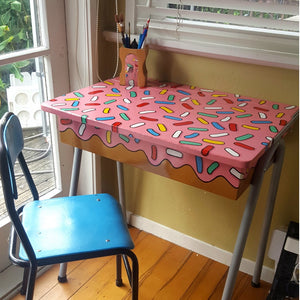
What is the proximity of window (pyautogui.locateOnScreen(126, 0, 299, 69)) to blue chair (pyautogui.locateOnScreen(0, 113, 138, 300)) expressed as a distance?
67cm

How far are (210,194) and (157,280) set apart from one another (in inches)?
17.0

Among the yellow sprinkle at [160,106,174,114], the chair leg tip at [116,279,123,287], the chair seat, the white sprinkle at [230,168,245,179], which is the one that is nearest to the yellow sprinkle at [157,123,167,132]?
the yellow sprinkle at [160,106,174,114]

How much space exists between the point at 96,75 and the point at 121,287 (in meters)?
0.90

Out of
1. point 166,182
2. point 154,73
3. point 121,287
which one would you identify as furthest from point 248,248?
point 154,73

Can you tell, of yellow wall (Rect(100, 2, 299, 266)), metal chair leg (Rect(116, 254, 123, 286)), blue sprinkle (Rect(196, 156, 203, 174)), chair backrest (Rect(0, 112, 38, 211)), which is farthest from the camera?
metal chair leg (Rect(116, 254, 123, 286))

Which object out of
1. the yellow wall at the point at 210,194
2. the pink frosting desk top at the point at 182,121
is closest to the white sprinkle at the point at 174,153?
the pink frosting desk top at the point at 182,121

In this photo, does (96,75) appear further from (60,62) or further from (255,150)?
(255,150)

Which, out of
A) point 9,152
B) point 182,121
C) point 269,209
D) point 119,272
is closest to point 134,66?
point 182,121

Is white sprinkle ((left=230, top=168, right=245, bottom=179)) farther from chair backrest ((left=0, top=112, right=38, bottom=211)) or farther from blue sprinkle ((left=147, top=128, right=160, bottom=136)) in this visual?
chair backrest ((left=0, top=112, right=38, bottom=211))

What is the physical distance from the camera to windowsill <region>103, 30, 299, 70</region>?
1260 mm

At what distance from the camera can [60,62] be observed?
5.06 ft

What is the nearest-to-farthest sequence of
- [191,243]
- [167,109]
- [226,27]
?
1. [167,109]
2. [226,27]
3. [191,243]

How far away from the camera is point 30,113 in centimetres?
155

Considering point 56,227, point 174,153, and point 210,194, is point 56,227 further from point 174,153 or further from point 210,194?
point 210,194
